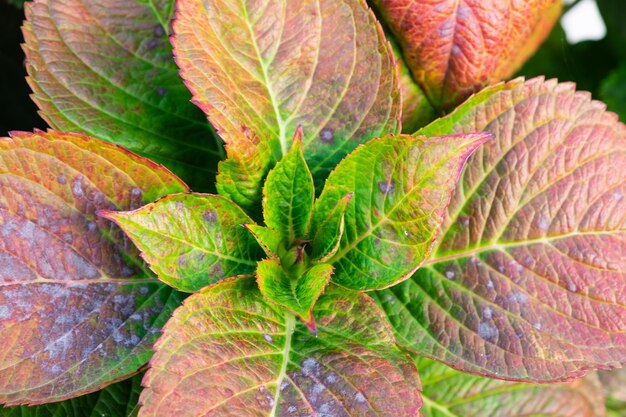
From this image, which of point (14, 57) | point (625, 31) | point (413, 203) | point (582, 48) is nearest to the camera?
point (413, 203)

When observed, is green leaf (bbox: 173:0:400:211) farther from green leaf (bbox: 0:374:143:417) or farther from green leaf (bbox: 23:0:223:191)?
green leaf (bbox: 0:374:143:417)

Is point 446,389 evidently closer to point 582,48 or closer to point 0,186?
point 0,186

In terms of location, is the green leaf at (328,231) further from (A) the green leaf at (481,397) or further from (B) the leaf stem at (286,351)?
(A) the green leaf at (481,397)

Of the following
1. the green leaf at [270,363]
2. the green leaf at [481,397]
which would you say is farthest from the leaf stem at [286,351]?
the green leaf at [481,397]

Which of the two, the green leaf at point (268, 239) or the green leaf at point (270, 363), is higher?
the green leaf at point (268, 239)

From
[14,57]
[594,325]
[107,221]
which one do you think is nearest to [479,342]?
[594,325]

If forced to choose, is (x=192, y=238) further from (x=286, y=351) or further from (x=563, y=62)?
(x=563, y=62)

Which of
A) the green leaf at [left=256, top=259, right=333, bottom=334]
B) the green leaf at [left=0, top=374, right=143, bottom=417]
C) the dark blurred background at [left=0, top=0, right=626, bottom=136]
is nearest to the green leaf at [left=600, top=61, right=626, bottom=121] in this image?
the dark blurred background at [left=0, top=0, right=626, bottom=136]
